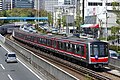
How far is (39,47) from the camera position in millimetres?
54281

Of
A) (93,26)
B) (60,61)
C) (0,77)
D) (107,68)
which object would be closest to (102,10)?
(93,26)

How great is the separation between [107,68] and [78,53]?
3.06 metres

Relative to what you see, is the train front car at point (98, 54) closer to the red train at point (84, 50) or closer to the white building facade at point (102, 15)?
the red train at point (84, 50)

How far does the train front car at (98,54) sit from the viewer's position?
28891 millimetres

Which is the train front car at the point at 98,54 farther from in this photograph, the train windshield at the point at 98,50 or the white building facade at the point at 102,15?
the white building facade at the point at 102,15

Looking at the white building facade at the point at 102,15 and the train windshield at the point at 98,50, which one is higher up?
the white building facade at the point at 102,15

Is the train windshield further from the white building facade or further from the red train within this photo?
the white building facade

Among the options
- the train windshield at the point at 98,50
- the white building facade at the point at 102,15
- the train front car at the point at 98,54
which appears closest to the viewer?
the train front car at the point at 98,54

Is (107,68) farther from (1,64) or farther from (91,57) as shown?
(1,64)

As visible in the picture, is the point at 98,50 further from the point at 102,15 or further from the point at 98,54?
the point at 102,15

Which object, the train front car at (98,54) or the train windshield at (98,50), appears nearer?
the train front car at (98,54)

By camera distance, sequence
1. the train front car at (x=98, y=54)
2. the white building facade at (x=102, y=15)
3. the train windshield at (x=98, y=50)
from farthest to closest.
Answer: the white building facade at (x=102, y=15) < the train windshield at (x=98, y=50) < the train front car at (x=98, y=54)

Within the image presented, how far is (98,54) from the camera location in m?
29.1

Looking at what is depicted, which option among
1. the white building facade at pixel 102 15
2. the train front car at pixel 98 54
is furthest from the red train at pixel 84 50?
the white building facade at pixel 102 15
